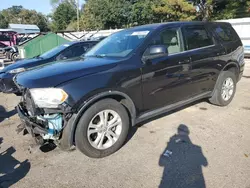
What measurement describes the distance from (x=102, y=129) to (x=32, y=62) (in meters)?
4.24

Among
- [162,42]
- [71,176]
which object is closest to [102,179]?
[71,176]

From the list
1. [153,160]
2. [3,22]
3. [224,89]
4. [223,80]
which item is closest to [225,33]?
[223,80]

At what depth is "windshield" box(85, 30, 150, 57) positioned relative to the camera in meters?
3.64

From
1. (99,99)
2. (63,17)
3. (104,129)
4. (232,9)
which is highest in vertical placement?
(63,17)

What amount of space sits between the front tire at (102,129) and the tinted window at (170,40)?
4.35 feet

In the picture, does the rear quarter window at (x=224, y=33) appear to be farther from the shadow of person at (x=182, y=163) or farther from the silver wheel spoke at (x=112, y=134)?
Result: the silver wheel spoke at (x=112, y=134)

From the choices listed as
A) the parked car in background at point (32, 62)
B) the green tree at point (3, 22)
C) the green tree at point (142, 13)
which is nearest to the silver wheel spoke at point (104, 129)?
the parked car in background at point (32, 62)

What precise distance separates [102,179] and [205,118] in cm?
257

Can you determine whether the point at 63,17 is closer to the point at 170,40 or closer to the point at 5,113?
the point at 5,113

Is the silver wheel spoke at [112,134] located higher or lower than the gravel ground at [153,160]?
Result: higher

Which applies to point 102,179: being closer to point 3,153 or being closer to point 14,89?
point 3,153

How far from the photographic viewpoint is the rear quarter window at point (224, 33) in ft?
15.7

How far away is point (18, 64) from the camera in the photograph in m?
6.52

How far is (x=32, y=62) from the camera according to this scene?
6473mm
